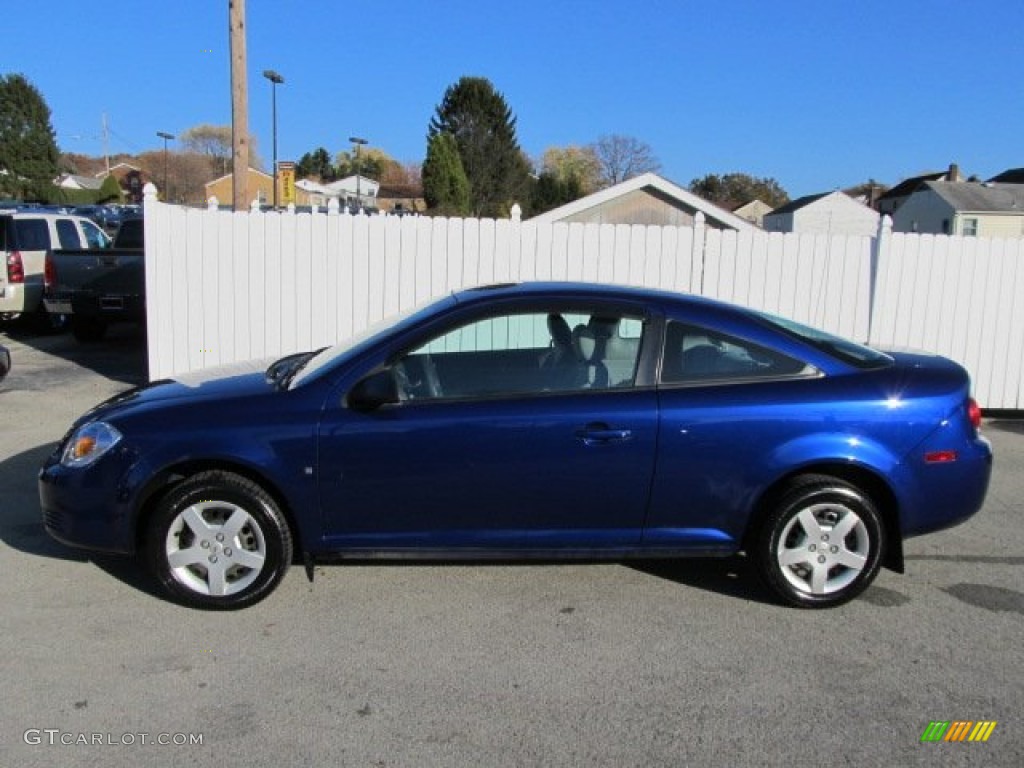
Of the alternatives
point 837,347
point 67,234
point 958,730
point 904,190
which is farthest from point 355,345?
point 904,190

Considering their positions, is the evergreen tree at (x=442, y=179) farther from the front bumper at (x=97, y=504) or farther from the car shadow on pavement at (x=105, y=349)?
the front bumper at (x=97, y=504)

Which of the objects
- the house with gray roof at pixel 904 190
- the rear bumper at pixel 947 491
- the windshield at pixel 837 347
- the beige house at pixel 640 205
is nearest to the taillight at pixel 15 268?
the windshield at pixel 837 347

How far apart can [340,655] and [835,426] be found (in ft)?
8.04

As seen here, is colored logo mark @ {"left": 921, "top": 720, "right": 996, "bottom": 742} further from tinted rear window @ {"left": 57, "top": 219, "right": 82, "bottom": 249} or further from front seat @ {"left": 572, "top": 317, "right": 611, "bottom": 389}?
tinted rear window @ {"left": 57, "top": 219, "right": 82, "bottom": 249}

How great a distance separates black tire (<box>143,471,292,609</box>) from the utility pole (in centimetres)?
752

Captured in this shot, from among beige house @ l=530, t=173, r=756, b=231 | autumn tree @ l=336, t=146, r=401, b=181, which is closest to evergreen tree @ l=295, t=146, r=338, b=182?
autumn tree @ l=336, t=146, r=401, b=181

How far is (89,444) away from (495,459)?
1.93 metres

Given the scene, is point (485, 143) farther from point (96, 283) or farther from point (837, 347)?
point (837, 347)

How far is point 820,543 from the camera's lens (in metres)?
4.08

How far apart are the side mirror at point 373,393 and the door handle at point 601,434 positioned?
2.87ft

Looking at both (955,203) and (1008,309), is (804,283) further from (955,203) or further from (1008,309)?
(955,203)

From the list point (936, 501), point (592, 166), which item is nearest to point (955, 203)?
point (592, 166)

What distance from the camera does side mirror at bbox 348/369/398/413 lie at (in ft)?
12.8

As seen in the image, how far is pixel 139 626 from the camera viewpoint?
3.89 metres
